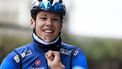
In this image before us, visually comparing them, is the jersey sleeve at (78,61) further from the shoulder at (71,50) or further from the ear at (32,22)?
the ear at (32,22)

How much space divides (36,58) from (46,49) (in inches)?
3.9

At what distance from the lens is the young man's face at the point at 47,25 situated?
147 inches

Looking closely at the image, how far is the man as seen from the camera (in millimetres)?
3723

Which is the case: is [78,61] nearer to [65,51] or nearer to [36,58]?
[65,51]

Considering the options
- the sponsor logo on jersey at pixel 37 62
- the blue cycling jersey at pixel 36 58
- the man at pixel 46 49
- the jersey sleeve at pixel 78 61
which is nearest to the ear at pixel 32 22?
the man at pixel 46 49

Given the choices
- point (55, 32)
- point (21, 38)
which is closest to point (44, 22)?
point (55, 32)

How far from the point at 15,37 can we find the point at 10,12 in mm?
747

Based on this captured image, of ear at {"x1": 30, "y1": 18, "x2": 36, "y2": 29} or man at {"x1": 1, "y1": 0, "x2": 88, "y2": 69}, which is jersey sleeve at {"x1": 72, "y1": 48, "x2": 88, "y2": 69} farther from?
ear at {"x1": 30, "y1": 18, "x2": 36, "y2": 29}

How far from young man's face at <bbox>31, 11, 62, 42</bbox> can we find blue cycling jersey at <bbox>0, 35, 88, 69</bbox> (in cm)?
10

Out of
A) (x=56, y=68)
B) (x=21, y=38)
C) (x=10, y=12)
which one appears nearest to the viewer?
(x=56, y=68)

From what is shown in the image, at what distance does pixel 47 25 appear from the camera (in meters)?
3.73

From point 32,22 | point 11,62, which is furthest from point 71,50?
point 11,62

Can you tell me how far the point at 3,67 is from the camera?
3.69 m

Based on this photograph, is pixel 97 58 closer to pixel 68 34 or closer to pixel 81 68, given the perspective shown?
pixel 68 34
